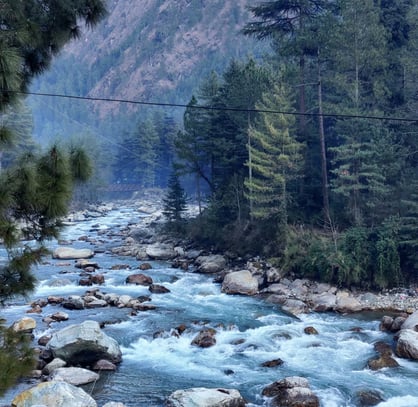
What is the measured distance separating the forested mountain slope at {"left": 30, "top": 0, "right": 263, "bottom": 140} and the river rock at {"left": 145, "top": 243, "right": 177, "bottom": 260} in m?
97.3

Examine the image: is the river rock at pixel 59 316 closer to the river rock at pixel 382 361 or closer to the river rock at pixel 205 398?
the river rock at pixel 205 398

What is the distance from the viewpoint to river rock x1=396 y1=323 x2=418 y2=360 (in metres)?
13.2

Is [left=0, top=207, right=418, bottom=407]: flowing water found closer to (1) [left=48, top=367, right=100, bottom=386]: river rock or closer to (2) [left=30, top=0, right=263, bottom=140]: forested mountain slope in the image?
(1) [left=48, top=367, right=100, bottom=386]: river rock

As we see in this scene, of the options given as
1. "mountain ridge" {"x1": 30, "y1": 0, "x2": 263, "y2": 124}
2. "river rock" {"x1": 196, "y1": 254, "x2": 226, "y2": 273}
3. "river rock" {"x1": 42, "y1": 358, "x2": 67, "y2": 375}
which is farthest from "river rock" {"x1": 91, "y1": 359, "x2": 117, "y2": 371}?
"mountain ridge" {"x1": 30, "y1": 0, "x2": 263, "y2": 124}

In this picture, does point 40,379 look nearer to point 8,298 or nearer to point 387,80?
point 8,298

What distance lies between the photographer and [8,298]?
249 inches

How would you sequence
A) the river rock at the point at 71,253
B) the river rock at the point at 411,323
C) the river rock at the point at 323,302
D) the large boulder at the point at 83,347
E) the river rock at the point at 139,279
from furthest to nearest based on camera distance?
the river rock at the point at 71,253, the river rock at the point at 139,279, the river rock at the point at 323,302, the river rock at the point at 411,323, the large boulder at the point at 83,347

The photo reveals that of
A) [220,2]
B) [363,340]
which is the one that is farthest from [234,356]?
[220,2]

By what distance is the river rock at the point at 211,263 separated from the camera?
24.8 metres

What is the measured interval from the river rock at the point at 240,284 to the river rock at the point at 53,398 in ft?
36.8

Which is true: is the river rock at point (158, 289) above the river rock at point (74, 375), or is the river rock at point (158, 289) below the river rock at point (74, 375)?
below

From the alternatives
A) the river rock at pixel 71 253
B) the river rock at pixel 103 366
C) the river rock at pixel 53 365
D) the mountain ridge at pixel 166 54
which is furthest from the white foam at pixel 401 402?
the mountain ridge at pixel 166 54

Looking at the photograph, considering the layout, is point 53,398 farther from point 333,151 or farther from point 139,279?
point 333,151

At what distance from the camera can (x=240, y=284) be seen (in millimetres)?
21078
